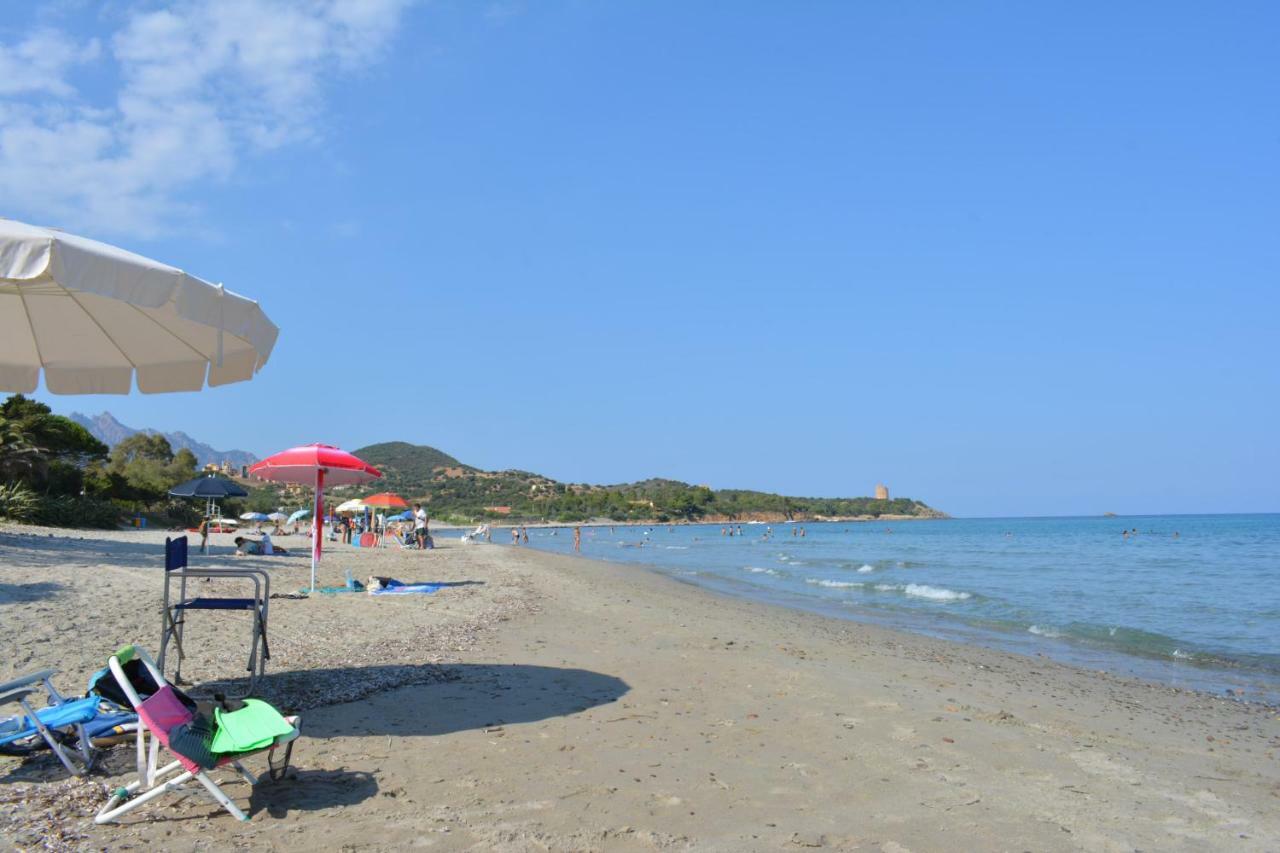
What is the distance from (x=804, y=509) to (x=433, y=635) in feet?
456

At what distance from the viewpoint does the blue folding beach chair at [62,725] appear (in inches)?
154

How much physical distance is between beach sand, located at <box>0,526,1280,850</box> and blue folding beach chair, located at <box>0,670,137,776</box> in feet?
0.36

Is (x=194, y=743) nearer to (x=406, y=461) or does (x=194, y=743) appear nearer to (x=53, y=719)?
(x=53, y=719)

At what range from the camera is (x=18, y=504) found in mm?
20875

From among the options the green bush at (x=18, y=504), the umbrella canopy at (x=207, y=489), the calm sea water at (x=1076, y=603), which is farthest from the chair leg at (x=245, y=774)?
the umbrella canopy at (x=207, y=489)

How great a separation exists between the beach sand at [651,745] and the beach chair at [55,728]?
100 mm

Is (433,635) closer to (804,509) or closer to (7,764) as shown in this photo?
(7,764)

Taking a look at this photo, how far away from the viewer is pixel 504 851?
3246mm

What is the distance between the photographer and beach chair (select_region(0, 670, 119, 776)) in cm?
389

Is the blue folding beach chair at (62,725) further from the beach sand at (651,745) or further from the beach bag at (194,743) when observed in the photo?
the beach bag at (194,743)

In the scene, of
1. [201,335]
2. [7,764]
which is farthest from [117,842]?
[201,335]

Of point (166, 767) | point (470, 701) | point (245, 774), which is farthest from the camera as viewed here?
point (470, 701)

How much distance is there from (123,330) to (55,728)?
2475 millimetres

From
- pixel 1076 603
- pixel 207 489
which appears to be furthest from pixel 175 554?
pixel 207 489
